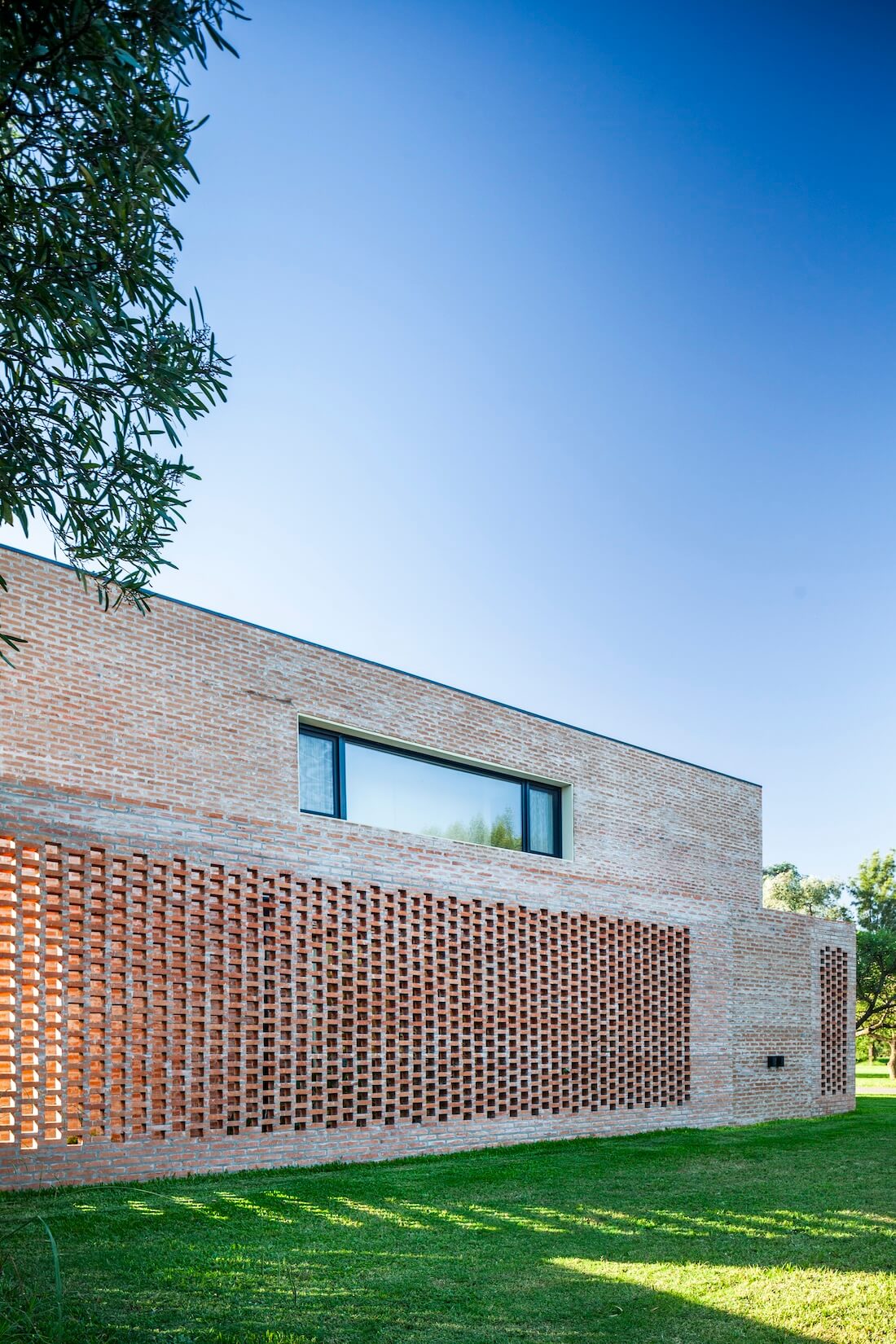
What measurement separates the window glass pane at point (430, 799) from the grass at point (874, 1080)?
719 inches

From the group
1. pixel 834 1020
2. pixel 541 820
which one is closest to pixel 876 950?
pixel 834 1020

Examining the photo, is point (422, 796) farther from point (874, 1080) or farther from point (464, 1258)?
point (874, 1080)

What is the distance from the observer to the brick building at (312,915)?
905cm

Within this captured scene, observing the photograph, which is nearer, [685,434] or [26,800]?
[26,800]

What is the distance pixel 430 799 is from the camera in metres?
13.4

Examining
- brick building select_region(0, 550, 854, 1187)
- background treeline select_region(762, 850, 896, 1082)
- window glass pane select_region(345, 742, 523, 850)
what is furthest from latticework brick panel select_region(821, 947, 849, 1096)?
window glass pane select_region(345, 742, 523, 850)

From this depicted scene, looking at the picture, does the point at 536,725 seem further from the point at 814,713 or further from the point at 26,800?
the point at 814,713

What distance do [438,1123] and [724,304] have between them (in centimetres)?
1128

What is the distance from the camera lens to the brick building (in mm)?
9047

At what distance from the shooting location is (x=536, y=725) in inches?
580

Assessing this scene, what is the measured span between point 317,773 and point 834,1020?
43.0ft

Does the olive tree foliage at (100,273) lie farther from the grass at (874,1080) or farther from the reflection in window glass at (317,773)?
the grass at (874,1080)

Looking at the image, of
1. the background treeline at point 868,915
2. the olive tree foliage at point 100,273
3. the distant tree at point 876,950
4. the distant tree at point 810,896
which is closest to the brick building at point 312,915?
the olive tree foliage at point 100,273

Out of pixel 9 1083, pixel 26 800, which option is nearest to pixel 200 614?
pixel 26 800
